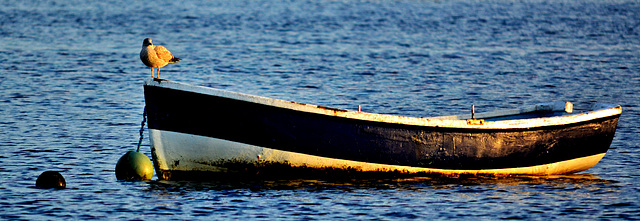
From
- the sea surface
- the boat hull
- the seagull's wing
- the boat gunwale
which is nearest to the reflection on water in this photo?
the sea surface

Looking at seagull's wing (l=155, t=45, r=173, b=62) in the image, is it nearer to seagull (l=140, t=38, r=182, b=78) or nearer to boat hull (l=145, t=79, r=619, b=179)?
seagull (l=140, t=38, r=182, b=78)

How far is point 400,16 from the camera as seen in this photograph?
46.6 meters

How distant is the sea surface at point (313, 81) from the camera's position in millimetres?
11531

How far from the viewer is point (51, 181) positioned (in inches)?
478

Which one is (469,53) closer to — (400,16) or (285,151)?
(400,16)

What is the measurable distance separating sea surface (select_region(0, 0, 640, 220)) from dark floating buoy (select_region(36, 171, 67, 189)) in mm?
113

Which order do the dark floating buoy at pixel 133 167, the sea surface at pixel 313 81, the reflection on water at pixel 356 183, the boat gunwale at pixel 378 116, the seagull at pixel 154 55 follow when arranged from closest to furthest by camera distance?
the sea surface at pixel 313 81
the boat gunwale at pixel 378 116
the seagull at pixel 154 55
the reflection on water at pixel 356 183
the dark floating buoy at pixel 133 167

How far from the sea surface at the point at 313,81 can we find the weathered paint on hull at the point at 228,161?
0.64 ft

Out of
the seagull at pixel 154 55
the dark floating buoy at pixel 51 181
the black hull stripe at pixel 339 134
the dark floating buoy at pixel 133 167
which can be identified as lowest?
the dark floating buoy at pixel 51 181

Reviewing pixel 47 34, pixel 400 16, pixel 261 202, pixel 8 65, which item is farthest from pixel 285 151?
pixel 400 16

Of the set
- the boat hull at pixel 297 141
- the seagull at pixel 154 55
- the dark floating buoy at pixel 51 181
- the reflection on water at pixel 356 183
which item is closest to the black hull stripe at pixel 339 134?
the boat hull at pixel 297 141

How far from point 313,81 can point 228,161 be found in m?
11.9

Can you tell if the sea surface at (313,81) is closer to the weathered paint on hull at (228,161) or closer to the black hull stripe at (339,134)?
the weathered paint on hull at (228,161)

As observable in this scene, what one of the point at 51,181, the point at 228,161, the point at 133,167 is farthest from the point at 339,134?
the point at 51,181
